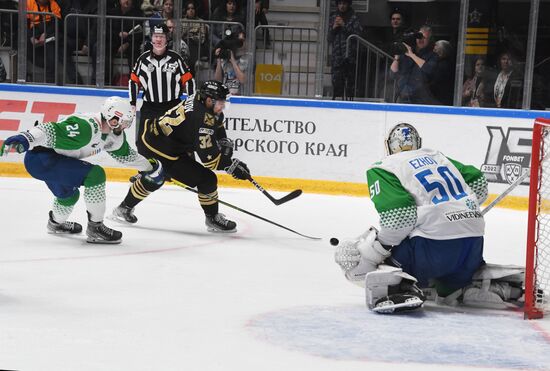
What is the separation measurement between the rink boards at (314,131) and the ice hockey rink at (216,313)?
58.3 inches

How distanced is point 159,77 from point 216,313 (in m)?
4.08

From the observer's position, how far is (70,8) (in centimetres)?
880

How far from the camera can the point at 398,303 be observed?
3.90 m

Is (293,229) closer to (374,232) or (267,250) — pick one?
(267,250)

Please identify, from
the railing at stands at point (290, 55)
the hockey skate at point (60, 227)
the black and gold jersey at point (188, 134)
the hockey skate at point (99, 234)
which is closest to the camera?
the hockey skate at point (99, 234)

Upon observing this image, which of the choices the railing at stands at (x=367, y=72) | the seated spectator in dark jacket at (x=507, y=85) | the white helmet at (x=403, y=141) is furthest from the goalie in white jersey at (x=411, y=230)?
the railing at stands at (x=367, y=72)

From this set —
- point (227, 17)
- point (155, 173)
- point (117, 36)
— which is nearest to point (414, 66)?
point (227, 17)

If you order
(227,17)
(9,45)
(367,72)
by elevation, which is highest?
(227,17)

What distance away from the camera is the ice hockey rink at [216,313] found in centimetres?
326

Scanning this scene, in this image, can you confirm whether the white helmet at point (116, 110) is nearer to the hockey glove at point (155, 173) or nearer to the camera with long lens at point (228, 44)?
the hockey glove at point (155, 173)

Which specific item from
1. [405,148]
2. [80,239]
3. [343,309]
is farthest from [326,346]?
[80,239]

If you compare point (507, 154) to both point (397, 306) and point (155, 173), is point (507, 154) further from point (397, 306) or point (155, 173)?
point (397, 306)

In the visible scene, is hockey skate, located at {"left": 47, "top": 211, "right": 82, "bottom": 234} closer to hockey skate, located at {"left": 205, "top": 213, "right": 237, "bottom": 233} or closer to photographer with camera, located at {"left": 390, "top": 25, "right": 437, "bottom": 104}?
hockey skate, located at {"left": 205, "top": 213, "right": 237, "bottom": 233}

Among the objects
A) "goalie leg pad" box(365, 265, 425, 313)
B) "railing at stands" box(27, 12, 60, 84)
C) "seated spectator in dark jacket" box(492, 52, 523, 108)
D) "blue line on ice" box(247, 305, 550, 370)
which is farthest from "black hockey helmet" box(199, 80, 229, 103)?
"railing at stands" box(27, 12, 60, 84)
